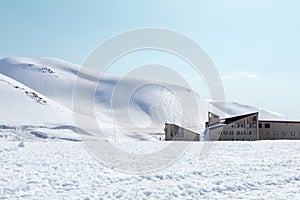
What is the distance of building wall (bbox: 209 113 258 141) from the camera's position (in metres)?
36.5

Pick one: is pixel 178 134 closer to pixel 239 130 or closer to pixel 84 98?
pixel 239 130

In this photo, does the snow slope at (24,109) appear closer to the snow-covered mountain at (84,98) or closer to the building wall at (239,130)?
the snow-covered mountain at (84,98)

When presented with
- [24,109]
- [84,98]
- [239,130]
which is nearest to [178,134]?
[239,130]

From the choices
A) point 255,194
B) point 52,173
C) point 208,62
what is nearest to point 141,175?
point 52,173

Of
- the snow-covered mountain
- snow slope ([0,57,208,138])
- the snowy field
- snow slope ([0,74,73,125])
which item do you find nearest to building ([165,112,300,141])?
the snow-covered mountain

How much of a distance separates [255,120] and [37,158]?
28.4 m

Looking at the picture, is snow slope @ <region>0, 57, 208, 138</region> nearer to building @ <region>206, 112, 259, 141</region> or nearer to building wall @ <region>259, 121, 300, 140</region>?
building @ <region>206, 112, 259, 141</region>

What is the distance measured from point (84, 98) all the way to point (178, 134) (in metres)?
87.5

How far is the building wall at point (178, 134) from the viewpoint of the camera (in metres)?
37.1

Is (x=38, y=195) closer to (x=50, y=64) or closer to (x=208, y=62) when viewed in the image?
(x=208, y=62)

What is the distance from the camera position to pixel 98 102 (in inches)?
5217

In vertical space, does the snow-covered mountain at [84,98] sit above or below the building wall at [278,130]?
above

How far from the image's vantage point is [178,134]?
123 feet

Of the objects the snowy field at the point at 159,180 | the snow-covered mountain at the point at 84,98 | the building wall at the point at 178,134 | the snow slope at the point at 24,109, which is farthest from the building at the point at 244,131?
the snow slope at the point at 24,109
